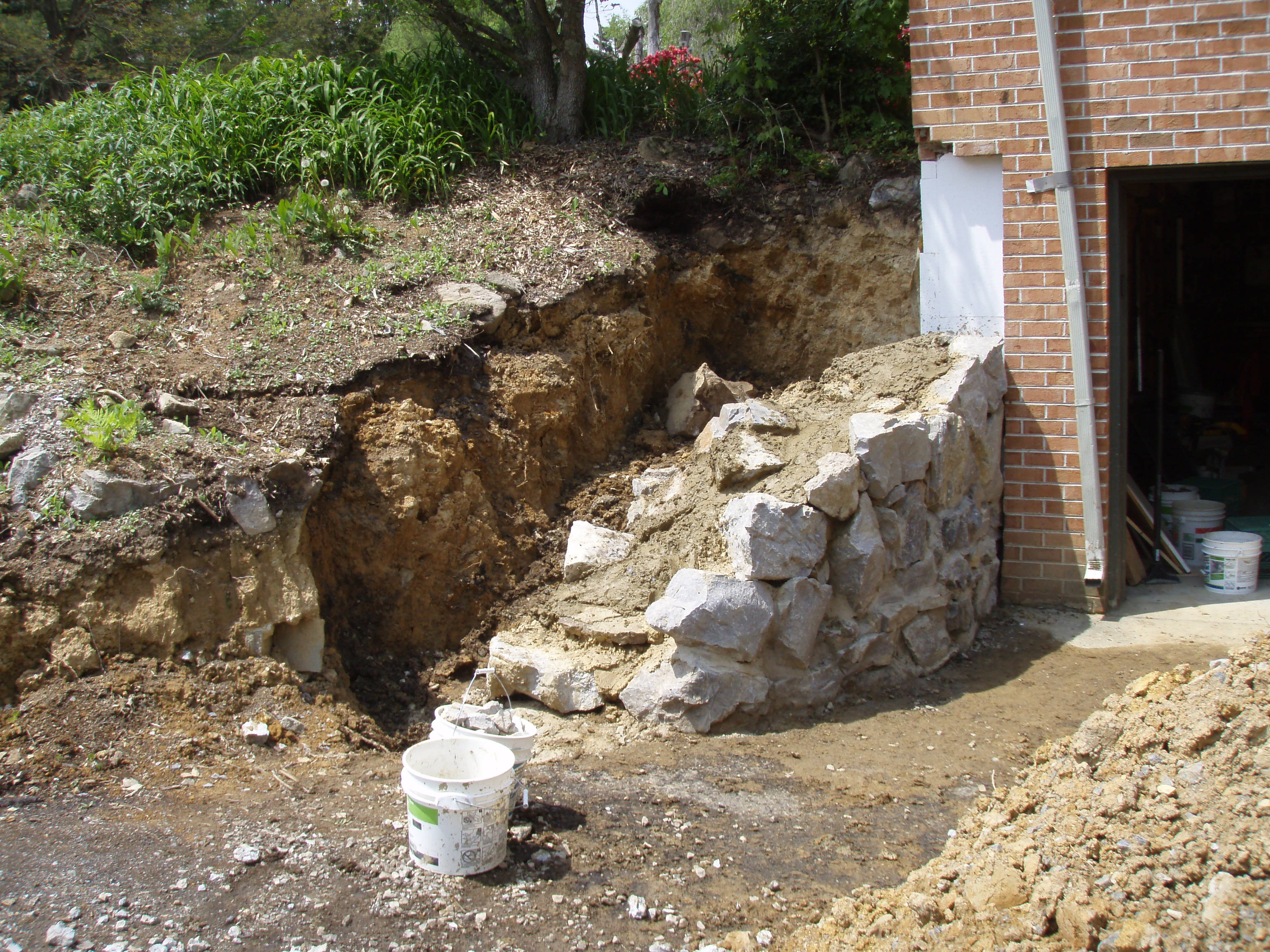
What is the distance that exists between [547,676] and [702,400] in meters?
2.16

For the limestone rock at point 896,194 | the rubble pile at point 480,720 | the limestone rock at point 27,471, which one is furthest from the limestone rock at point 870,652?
the limestone rock at point 27,471

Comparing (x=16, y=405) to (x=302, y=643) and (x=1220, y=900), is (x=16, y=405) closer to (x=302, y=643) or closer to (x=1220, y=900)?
(x=302, y=643)

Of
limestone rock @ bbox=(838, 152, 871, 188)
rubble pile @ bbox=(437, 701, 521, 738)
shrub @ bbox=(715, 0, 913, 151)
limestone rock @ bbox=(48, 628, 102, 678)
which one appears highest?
shrub @ bbox=(715, 0, 913, 151)

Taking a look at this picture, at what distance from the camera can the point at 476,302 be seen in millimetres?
5203

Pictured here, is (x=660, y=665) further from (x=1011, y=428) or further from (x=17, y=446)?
(x=17, y=446)

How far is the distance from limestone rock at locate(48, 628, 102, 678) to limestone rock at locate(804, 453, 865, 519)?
309 cm

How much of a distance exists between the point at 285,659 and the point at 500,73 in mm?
5003

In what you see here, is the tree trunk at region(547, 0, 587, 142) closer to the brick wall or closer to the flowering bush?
the flowering bush

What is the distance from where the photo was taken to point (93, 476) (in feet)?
12.7

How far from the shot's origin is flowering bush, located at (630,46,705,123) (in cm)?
684

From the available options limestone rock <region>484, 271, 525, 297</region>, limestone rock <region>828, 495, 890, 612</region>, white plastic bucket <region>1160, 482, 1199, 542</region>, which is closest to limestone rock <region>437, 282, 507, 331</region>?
limestone rock <region>484, 271, 525, 297</region>

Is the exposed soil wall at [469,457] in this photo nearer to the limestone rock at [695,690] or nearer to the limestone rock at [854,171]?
the limestone rock at [854,171]

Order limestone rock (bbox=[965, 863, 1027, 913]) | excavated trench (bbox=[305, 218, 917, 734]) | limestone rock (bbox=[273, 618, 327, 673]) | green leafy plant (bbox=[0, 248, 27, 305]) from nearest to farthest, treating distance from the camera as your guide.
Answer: limestone rock (bbox=[965, 863, 1027, 913]), limestone rock (bbox=[273, 618, 327, 673]), excavated trench (bbox=[305, 218, 917, 734]), green leafy plant (bbox=[0, 248, 27, 305])

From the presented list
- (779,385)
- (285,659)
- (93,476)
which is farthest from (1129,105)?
(93,476)
